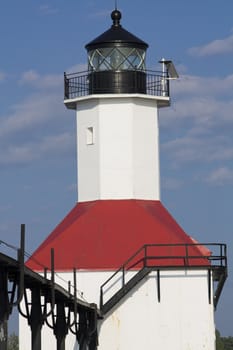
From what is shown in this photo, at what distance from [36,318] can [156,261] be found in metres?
8.98

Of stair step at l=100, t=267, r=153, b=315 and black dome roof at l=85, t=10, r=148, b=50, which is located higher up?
black dome roof at l=85, t=10, r=148, b=50

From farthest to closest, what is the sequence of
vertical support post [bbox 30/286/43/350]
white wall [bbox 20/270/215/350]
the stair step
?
1. white wall [bbox 20/270/215/350]
2. the stair step
3. vertical support post [bbox 30/286/43/350]

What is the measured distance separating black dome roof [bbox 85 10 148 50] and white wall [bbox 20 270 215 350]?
723cm

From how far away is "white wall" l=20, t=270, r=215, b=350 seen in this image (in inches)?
1468

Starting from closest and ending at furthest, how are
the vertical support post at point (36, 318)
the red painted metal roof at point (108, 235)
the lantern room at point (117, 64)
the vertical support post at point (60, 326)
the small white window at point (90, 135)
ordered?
1. the vertical support post at point (36, 318)
2. the vertical support post at point (60, 326)
3. the red painted metal roof at point (108, 235)
4. the lantern room at point (117, 64)
5. the small white window at point (90, 135)

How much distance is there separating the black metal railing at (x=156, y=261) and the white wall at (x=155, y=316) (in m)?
0.20

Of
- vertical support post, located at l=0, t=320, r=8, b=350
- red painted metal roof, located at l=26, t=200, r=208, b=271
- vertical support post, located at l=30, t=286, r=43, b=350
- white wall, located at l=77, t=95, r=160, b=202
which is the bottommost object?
vertical support post, located at l=0, t=320, r=8, b=350

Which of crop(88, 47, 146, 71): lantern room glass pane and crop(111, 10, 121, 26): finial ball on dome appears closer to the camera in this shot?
crop(88, 47, 146, 71): lantern room glass pane

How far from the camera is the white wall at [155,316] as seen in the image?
3728 centimetres

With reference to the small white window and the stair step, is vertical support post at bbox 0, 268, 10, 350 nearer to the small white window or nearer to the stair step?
the stair step

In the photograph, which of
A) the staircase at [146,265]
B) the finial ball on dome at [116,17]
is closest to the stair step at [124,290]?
the staircase at [146,265]

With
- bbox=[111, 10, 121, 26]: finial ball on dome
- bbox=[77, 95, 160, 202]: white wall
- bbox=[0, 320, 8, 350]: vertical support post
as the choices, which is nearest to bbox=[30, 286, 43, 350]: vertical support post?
bbox=[0, 320, 8, 350]: vertical support post

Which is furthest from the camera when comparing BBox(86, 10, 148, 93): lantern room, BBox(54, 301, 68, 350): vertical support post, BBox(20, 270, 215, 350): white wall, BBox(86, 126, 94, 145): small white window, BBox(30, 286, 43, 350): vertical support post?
BBox(86, 126, 94, 145): small white window

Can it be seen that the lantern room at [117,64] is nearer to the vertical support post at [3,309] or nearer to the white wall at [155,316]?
the white wall at [155,316]
